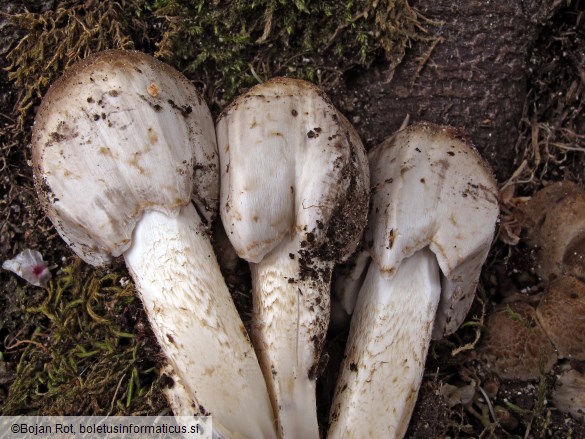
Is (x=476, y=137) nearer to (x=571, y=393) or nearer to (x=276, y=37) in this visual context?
(x=276, y=37)

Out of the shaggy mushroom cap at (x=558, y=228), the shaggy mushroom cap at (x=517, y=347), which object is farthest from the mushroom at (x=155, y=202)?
the shaggy mushroom cap at (x=558, y=228)

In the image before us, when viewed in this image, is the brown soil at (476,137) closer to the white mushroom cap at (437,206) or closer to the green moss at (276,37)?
the green moss at (276,37)

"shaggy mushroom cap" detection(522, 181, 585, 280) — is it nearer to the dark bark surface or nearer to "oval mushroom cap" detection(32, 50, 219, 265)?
the dark bark surface

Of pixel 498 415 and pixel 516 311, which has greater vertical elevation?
pixel 516 311

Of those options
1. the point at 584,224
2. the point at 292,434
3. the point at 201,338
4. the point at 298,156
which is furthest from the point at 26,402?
the point at 584,224

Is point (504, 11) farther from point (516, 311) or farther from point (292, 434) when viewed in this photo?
point (292, 434)

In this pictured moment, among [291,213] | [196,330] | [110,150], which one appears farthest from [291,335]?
[110,150]

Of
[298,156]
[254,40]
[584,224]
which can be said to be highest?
[254,40]

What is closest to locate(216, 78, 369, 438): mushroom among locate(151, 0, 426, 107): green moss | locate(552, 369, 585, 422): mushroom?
locate(151, 0, 426, 107): green moss
